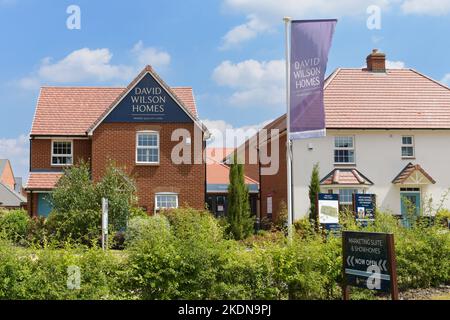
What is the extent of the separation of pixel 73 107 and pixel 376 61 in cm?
1894

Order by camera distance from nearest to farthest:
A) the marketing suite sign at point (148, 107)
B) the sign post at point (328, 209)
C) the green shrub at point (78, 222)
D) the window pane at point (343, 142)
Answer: the sign post at point (328, 209) < the green shrub at point (78, 222) < the marketing suite sign at point (148, 107) < the window pane at point (343, 142)

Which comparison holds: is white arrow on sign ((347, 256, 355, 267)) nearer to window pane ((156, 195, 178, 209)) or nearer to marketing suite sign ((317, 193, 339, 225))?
marketing suite sign ((317, 193, 339, 225))

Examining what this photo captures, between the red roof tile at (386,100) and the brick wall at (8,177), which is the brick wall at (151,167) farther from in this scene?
the brick wall at (8,177)

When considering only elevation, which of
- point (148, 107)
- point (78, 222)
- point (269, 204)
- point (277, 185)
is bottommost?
point (78, 222)

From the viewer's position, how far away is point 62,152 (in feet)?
109

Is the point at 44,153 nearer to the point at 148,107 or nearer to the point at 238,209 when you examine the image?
the point at 148,107

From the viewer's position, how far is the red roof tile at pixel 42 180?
105ft

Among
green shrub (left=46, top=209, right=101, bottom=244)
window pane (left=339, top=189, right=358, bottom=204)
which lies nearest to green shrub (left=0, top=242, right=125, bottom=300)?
green shrub (left=46, top=209, right=101, bottom=244)

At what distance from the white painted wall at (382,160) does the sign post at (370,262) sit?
69.6 feet

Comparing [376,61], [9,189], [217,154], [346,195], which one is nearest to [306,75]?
[346,195]

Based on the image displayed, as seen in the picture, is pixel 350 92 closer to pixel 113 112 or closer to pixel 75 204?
pixel 113 112

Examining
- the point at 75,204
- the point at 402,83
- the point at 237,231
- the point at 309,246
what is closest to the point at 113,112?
the point at 75,204

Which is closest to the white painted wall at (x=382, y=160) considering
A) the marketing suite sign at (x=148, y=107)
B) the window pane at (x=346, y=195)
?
the window pane at (x=346, y=195)

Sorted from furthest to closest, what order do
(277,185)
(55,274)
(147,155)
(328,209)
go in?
(277,185)
(147,155)
(328,209)
(55,274)
